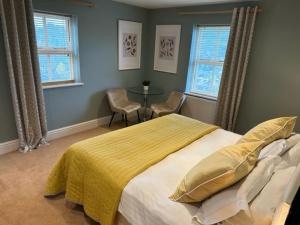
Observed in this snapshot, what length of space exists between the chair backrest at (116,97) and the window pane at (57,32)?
43.5 inches

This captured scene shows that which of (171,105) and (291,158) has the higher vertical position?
(291,158)

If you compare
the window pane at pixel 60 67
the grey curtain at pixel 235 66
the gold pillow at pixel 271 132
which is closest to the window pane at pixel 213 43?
the grey curtain at pixel 235 66

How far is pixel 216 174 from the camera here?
1.15m

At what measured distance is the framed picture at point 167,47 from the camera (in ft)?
12.6

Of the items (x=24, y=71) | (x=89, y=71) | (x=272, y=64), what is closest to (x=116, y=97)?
(x=89, y=71)

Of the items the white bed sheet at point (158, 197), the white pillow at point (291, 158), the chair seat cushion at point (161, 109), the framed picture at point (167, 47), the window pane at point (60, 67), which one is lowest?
the chair seat cushion at point (161, 109)

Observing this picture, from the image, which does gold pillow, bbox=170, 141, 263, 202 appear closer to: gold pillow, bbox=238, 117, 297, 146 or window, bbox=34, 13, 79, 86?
gold pillow, bbox=238, 117, 297, 146

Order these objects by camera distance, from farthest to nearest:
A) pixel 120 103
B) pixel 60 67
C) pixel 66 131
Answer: pixel 120 103 → pixel 66 131 → pixel 60 67

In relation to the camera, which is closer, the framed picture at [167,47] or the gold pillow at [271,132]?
the gold pillow at [271,132]

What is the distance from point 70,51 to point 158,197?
285 cm

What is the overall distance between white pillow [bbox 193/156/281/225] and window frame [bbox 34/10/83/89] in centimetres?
281

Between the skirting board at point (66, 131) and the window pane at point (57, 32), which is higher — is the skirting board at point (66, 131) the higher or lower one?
the lower one

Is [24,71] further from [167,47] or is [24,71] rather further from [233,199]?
[233,199]

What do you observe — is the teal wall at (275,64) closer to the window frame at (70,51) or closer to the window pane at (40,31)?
the window frame at (70,51)
